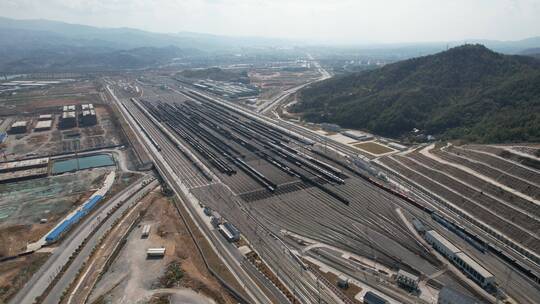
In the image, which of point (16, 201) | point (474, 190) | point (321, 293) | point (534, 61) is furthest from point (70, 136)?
point (534, 61)

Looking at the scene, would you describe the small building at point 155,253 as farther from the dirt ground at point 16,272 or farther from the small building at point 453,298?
the small building at point 453,298

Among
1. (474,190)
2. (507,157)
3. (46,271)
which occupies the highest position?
(507,157)

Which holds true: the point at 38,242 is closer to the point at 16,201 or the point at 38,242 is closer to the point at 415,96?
the point at 16,201

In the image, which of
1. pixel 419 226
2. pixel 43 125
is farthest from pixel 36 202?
pixel 419 226

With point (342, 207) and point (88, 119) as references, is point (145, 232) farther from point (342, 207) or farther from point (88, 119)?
point (88, 119)

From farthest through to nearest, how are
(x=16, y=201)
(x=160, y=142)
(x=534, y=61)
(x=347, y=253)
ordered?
(x=534, y=61)
(x=160, y=142)
(x=16, y=201)
(x=347, y=253)

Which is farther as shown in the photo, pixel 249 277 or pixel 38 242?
pixel 38 242
